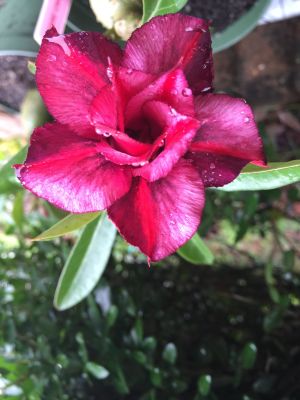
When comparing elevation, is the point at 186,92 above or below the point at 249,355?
above

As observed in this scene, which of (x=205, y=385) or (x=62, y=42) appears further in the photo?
(x=205, y=385)

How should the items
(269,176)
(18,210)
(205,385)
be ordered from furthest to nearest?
1. (18,210)
2. (205,385)
3. (269,176)

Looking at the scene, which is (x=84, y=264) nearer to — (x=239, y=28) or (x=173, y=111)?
(x=173, y=111)

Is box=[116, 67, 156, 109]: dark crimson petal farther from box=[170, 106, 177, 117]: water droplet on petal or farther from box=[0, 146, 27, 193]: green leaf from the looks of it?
box=[0, 146, 27, 193]: green leaf

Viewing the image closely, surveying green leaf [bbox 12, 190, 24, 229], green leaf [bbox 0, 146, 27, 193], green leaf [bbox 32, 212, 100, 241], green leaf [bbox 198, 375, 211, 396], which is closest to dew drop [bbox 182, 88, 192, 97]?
green leaf [bbox 32, 212, 100, 241]

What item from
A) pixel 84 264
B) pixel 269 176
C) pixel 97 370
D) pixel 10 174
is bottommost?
pixel 97 370

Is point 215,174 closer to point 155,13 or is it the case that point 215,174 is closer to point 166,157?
point 166,157

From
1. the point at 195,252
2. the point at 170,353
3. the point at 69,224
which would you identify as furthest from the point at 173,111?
the point at 170,353

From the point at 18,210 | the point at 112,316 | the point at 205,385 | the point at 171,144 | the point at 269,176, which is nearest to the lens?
the point at 171,144
